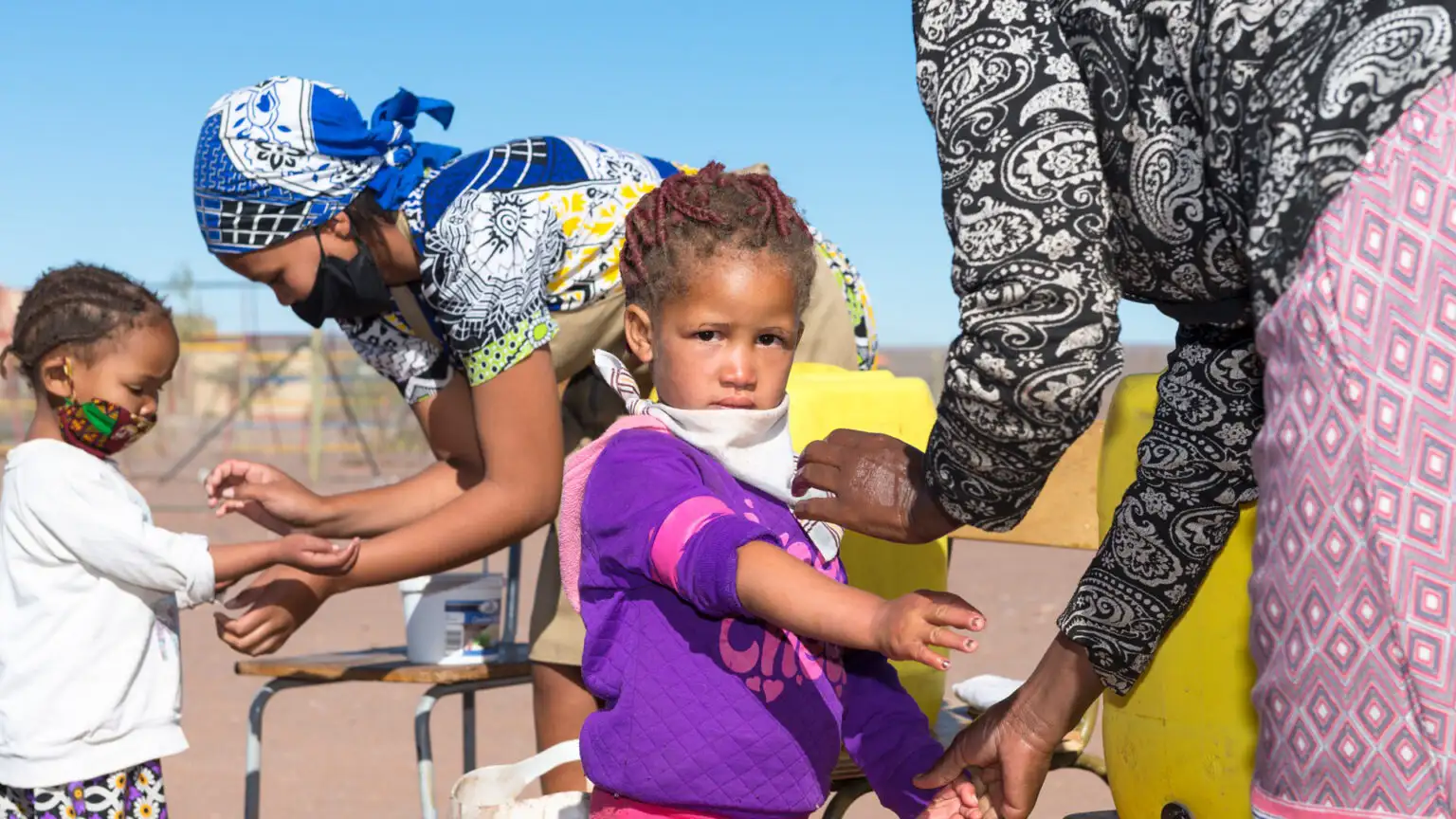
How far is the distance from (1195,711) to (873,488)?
674mm

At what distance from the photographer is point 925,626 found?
172cm

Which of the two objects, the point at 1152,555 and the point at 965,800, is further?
the point at 965,800

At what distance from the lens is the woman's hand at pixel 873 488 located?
1922 mm

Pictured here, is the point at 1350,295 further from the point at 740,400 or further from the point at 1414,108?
the point at 740,400

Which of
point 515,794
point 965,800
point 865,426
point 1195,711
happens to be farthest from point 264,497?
point 1195,711

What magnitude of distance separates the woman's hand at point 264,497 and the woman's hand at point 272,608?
0.60ft

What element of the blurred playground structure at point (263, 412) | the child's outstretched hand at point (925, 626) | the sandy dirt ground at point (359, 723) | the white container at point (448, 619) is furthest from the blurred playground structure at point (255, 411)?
the child's outstretched hand at point (925, 626)

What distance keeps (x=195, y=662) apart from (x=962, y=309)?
7.28m

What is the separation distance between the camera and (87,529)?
3.29 meters

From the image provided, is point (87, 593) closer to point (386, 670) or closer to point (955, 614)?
point (386, 670)

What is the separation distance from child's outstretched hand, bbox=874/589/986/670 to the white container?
2.27m

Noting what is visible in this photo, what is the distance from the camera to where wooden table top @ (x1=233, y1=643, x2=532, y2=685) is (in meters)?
3.63

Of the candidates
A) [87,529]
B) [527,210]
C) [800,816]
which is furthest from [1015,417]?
[87,529]

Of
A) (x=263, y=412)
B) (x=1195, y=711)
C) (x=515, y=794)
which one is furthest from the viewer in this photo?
(x=263, y=412)
